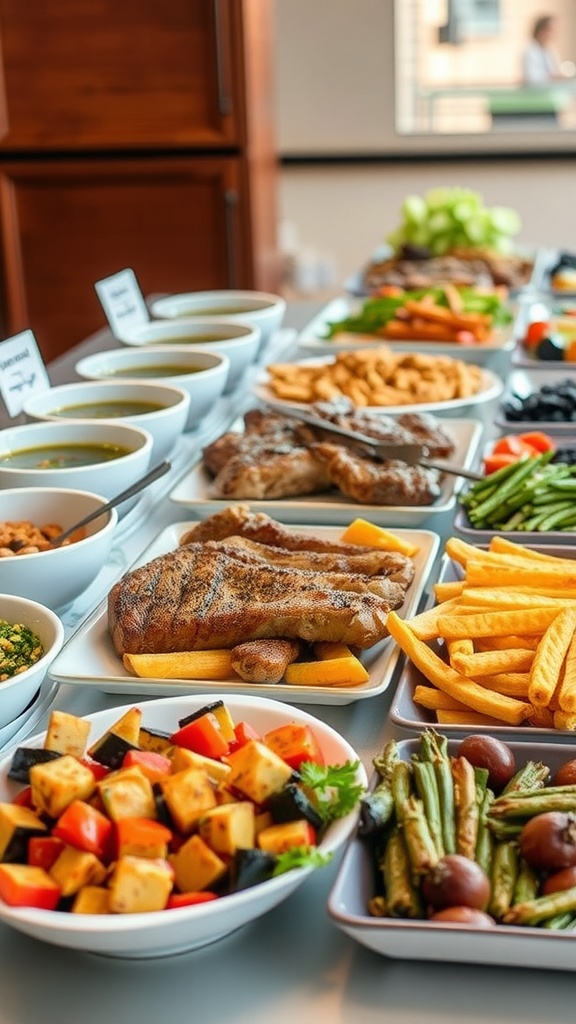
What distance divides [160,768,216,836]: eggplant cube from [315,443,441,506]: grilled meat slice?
1.04m

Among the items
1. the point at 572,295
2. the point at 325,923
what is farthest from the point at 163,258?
the point at 325,923

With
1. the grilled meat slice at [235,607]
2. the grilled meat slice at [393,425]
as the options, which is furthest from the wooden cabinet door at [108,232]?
the grilled meat slice at [235,607]

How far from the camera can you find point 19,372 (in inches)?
101

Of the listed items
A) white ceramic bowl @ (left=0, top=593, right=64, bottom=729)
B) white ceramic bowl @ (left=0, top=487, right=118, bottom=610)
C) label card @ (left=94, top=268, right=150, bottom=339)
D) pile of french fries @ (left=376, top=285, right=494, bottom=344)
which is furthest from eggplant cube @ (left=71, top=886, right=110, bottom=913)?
pile of french fries @ (left=376, top=285, right=494, bottom=344)

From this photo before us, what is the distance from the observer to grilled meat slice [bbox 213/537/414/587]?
1.84 meters

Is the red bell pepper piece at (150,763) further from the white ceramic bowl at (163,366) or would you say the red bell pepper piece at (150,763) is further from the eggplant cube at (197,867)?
the white ceramic bowl at (163,366)

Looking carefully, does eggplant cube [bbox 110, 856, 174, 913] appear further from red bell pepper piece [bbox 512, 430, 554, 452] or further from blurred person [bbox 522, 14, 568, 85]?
blurred person [bbox 522, 14, 568, 85]

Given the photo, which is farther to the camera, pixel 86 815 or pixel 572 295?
pixel 572 295

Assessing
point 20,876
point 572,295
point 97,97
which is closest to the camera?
point 20,876

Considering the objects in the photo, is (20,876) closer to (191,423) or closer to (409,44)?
(191,423)

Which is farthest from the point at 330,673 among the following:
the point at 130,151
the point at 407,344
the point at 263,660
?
the point at 130,151

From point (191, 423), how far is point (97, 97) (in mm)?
3367

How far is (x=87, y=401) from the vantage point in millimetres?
2557

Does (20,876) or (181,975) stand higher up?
(20,876)
